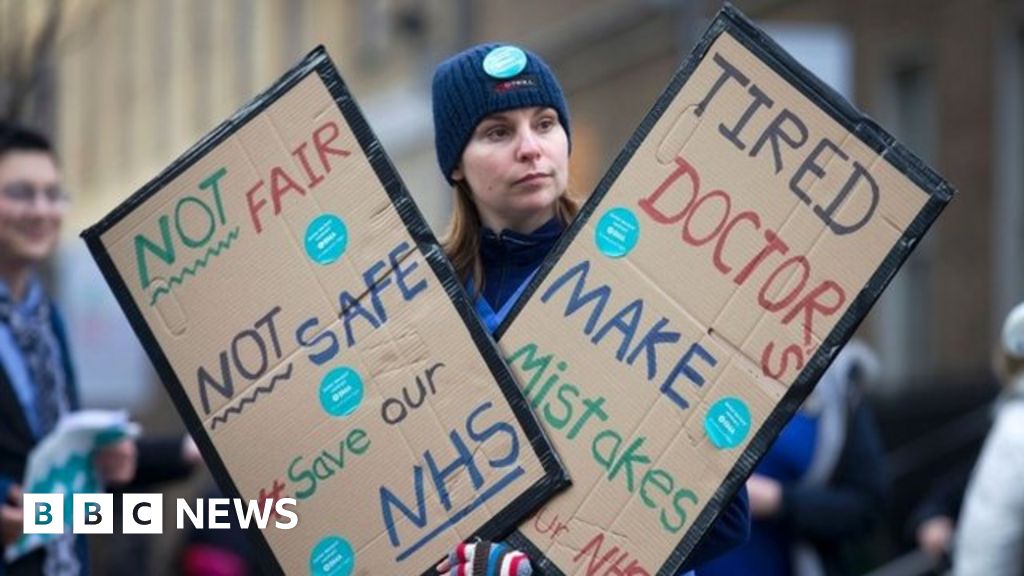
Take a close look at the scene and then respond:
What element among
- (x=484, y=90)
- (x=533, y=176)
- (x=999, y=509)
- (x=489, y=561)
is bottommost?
(x=489, y=561)

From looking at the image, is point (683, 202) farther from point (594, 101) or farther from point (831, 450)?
point (594, 101)

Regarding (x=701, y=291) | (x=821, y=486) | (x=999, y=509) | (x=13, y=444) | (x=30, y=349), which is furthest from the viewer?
(x=821, y=486)

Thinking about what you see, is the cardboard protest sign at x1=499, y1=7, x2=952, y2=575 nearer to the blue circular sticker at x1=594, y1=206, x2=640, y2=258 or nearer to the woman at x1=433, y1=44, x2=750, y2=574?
the blue circular sticker at x1=594, y1=206, x2=640, y2=258

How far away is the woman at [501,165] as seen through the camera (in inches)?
178

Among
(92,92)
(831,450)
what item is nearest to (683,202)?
(831,450)

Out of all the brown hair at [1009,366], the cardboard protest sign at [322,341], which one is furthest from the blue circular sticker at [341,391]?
the brown hair at [1009,366]

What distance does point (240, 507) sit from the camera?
461 centimetres

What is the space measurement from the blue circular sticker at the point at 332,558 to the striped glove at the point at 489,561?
0.26 m

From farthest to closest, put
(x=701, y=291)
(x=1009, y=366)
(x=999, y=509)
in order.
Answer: (x=1009, y=366)
(x=999, y=509)
(x=701, y=291)

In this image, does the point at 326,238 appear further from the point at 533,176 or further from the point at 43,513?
the point at 43,513

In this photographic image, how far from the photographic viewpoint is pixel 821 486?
7.41m

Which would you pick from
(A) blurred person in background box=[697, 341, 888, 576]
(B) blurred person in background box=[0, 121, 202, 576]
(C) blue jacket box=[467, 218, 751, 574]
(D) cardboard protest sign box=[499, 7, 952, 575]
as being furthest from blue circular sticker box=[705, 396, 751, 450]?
(A) blurred person in background box=[697, 341, 888, 576]

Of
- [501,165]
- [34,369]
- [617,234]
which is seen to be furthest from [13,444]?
[617,234]

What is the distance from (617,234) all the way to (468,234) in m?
0.37
